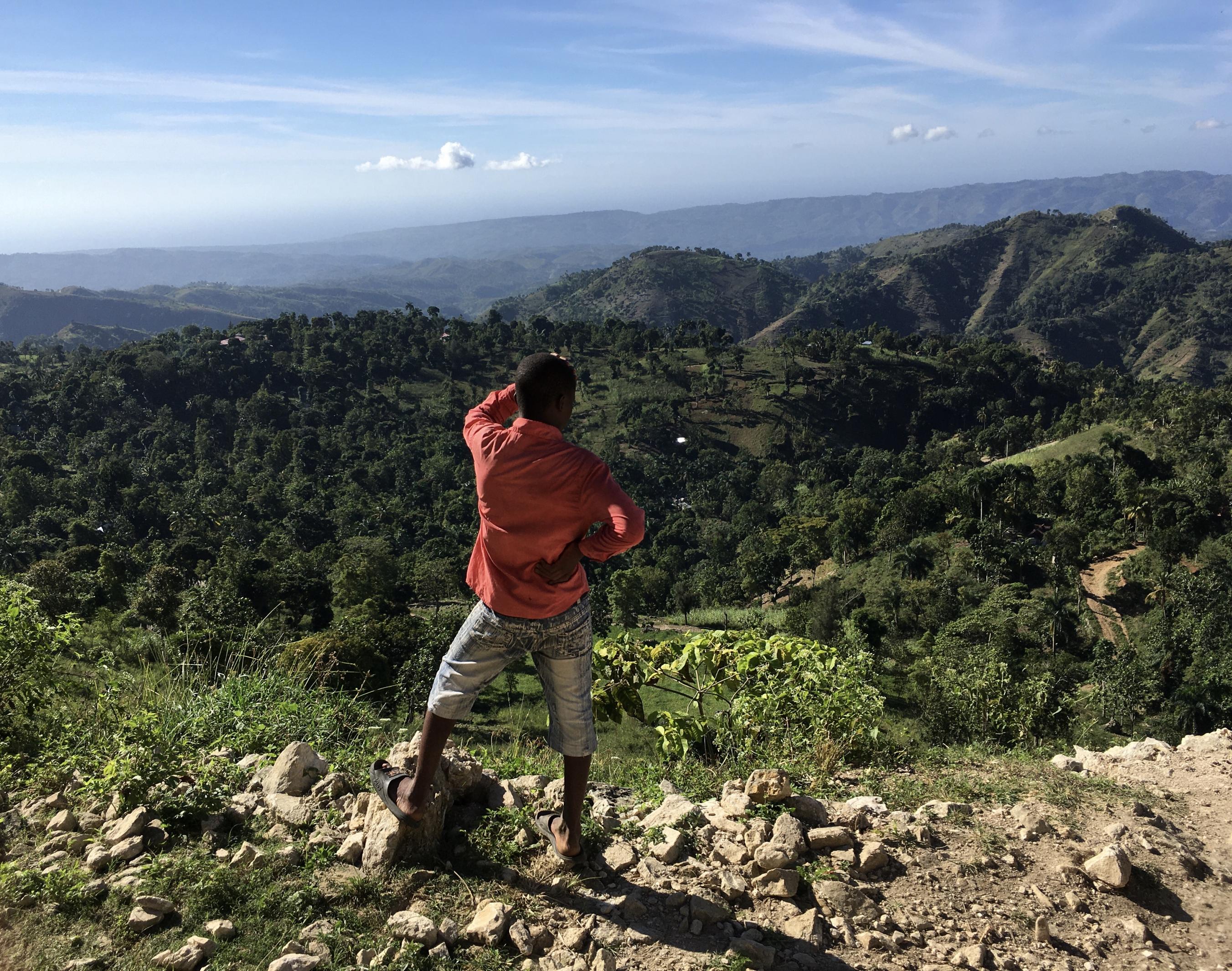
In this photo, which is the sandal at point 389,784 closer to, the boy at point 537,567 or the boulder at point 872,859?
the boy at point 537,567

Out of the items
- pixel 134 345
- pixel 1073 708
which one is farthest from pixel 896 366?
pixel 134 345

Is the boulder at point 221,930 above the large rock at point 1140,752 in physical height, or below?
above

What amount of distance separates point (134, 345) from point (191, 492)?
120 ft

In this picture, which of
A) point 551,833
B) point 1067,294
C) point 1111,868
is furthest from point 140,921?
point 1067,294

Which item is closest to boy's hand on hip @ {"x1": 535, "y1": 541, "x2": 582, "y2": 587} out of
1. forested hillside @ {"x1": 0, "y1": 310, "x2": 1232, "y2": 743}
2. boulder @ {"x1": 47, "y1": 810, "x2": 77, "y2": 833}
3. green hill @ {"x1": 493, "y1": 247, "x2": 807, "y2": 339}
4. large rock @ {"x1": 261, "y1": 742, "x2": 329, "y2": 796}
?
large rock @ {"x1": 261, "y1": 742, "x2": 329, "y2": 796}

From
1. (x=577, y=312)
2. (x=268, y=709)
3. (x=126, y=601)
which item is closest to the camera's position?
(x=268, y=709)

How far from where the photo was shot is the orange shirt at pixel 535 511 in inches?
96.0

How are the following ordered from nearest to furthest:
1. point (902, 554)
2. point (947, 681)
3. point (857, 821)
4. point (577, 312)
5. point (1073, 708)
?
point (857, 821)
point (947, 681)
point (1073, 708)
point (902, 554)
point (577, 312)

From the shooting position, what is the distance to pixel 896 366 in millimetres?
83375

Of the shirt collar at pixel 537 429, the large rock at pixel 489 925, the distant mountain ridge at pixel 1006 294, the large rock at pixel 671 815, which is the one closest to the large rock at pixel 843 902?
the large rock at pixel 671 815

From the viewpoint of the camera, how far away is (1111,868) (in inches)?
110

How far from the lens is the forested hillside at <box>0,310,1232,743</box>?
25969 mm

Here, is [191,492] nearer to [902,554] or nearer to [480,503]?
[902,554]

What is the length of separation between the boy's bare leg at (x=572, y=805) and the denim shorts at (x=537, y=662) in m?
0.05
